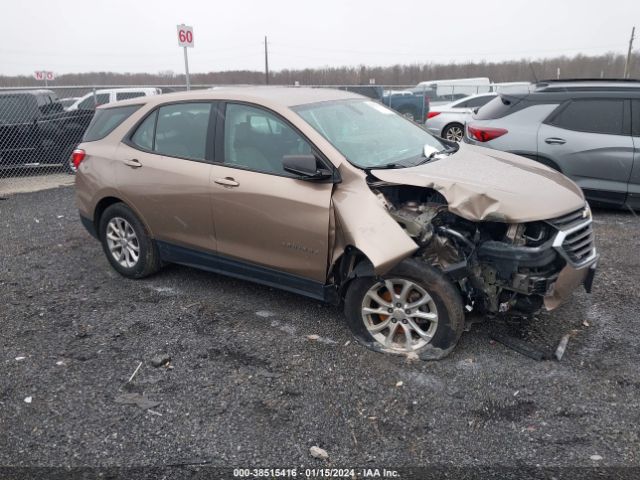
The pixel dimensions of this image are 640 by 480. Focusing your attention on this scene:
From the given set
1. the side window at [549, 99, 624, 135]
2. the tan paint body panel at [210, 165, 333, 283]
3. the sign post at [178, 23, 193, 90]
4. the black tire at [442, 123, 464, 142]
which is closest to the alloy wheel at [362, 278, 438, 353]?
the tan paint body panel at [210, 165, 333, 283]

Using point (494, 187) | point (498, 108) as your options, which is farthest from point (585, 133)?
point (494, 187)

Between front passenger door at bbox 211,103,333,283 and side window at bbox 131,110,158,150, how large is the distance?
84 cm

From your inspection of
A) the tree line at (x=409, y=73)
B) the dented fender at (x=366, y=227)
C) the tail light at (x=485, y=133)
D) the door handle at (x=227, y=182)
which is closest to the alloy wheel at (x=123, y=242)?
the door handle at (x=227, y=182)

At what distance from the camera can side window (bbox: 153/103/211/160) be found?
4223 mm

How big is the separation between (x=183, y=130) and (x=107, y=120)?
3.66 feet

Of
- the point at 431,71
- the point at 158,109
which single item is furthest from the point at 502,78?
the point at 158,109

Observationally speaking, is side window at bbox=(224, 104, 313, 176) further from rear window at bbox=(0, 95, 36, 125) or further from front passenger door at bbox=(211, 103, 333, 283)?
rear window at bbox=(0, 95, 36, 125)

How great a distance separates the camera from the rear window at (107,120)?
4.85m

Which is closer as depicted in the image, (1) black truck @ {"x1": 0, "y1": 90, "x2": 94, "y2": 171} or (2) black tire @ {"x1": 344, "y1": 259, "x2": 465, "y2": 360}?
(2) black tire @ {"x1": 344, "y1": 259, "x2": 465, "y2": 360}

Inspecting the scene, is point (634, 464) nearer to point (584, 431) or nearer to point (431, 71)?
point (584, 431)

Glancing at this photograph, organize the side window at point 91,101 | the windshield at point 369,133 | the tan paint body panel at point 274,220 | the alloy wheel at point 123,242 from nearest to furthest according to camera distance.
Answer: the tan paint body panel at point 274,220, the windshield at point 369,133, the alloy wheel at point 123,242, the side window at point 91,101

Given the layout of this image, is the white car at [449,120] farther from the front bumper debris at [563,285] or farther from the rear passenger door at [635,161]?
the front bumper debris at [563,285]

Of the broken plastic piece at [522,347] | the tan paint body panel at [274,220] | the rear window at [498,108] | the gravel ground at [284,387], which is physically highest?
the rear window at [498,108]

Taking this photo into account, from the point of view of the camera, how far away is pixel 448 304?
328 centimetres
